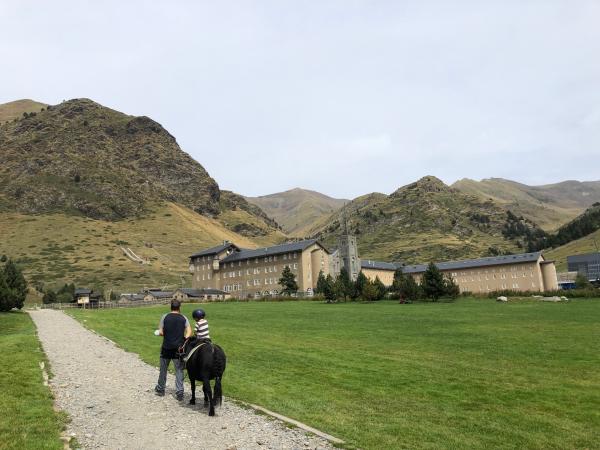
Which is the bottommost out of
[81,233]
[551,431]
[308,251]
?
[551,431]

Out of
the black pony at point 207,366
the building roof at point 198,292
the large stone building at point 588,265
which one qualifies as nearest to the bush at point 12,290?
the black pony at point 207,366

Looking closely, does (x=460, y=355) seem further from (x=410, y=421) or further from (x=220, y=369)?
(x=220, y=369)

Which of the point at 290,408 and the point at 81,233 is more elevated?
the point at 81,233

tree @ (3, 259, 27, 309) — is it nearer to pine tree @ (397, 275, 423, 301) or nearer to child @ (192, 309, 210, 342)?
pine tree @ (397, 275, 423, 301)

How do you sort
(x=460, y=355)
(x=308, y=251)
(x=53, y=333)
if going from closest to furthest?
(x=460, y=355) → (x=53, y=333) → (x=308, y=251)

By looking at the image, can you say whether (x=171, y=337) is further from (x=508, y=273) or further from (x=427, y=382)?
(x=508, y=273)

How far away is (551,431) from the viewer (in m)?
10.9

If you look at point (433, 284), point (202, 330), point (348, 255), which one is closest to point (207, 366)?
point (202, 330)

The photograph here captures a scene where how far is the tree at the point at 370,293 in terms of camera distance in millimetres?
77125

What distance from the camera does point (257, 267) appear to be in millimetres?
125750

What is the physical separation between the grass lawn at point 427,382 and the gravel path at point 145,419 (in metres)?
1.24

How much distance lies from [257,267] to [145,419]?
115m

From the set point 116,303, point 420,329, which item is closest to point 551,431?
point 420,329

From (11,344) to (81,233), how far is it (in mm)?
185182
